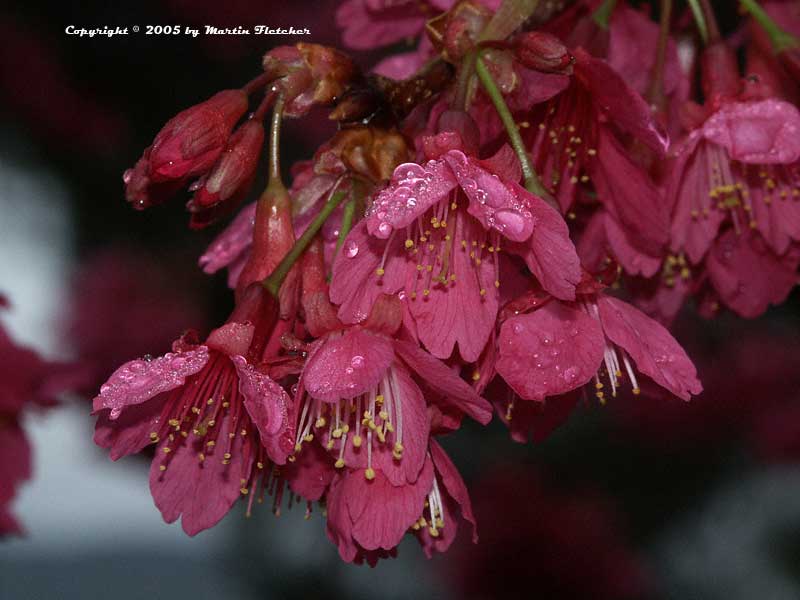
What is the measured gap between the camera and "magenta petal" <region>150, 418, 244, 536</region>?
0.60 metres

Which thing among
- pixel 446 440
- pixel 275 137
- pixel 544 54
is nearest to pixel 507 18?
pixel 544 54

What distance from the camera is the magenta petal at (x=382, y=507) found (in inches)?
22.4

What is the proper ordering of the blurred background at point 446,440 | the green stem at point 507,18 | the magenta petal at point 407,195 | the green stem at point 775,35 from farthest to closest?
the blurred background at point 446,440 → the green stem at point 775,35 → the green stem at point 507,18 → the magenta petal at point 407,195

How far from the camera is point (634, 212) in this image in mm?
688

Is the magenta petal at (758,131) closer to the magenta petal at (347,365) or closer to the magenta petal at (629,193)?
the magenta petal at (629,193)

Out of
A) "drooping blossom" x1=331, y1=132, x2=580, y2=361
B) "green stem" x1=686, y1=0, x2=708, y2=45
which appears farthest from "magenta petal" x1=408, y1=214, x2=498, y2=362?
"green stem" x1=686, y1=0, x2=708, y2=45

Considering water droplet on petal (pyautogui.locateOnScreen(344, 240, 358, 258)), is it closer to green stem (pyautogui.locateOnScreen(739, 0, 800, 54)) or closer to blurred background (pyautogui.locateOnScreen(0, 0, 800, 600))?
green stem (pyautogui.locateOnScreen(739, 0, 800, 54))

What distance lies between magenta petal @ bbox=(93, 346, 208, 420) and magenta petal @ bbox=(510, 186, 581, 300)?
0.19 metres

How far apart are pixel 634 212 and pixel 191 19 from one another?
1.14m

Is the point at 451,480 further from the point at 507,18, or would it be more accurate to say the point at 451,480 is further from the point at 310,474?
the point at 507,18

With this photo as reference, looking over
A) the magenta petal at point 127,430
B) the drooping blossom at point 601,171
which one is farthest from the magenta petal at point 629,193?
the magenta petal at point 127,430

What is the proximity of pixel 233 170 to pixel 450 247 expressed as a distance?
0.46 ft

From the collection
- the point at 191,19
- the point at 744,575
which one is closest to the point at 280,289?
the point at 191,19

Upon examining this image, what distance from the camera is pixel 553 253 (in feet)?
1.79
